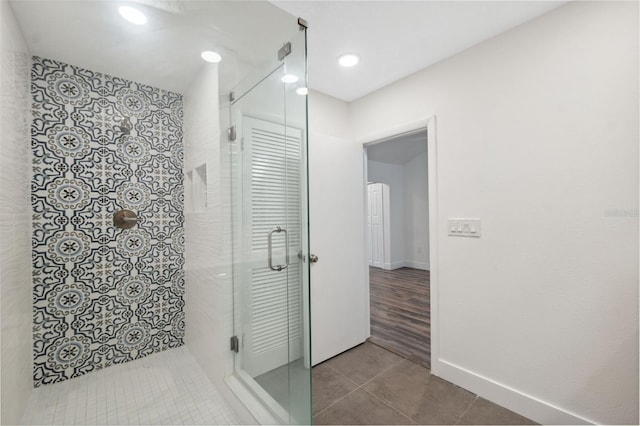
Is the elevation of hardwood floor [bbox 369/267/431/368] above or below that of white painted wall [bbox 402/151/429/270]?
below

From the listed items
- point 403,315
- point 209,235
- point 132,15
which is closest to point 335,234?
point 209,235

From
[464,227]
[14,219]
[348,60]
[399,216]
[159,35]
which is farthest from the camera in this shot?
[399,216]

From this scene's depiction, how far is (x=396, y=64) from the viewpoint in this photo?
6.57 ft

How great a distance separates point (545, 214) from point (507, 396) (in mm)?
1110

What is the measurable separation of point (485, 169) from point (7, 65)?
7.86 feet

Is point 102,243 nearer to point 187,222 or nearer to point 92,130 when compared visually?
point 187,222

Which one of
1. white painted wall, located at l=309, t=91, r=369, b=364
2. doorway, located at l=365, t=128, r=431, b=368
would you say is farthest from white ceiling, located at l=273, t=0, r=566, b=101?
doorway, located at l=365, t=128, r=431, b=368

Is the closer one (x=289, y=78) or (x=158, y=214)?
(x=289, y=78)

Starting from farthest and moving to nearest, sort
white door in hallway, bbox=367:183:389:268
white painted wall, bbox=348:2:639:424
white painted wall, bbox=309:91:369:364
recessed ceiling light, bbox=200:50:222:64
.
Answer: white door in hallway, bbox=367:183:389:268 → white painted wall, bbox=309:91:369:364 → recessed ceiling light, bbox=200:50:222:64 → white painted wall, bbox=348:2:639:424

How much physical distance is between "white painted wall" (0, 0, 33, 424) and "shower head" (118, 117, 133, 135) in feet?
1.04

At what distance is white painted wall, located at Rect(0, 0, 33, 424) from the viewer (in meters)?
1.01

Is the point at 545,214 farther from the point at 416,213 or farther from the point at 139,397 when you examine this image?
the point at 416,213

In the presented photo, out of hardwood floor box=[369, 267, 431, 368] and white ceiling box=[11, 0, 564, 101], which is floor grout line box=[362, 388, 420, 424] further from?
white ceiling box=[11, 0, 564, 101]

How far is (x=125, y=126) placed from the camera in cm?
137
